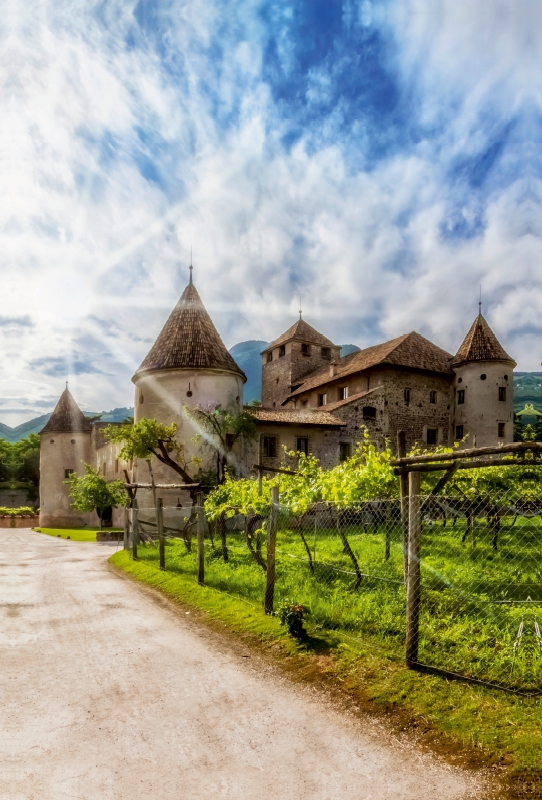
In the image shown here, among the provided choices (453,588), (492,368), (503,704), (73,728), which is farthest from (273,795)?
(492,368)

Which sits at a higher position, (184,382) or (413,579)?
(184,382)

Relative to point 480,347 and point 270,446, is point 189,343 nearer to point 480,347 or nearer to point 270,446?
point 270,446

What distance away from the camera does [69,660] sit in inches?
281

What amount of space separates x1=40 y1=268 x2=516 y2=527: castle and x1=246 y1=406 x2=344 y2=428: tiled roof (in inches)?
2.7

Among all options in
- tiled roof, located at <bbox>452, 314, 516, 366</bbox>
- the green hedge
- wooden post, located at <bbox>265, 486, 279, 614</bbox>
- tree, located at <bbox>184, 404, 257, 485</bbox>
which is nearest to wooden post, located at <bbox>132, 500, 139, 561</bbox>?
wooden post, located at <bbox>265, 486, 279, 614</bbox>

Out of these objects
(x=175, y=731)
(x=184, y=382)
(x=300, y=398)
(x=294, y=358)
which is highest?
(x=294, y=358)

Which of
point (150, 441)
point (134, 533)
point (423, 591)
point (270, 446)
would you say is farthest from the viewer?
point (270, 446)

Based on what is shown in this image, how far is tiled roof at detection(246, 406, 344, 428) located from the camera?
30.5 metres

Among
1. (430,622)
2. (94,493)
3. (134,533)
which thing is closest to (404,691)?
(430,622)

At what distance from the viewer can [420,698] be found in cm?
540

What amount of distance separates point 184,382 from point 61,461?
20.7 meters

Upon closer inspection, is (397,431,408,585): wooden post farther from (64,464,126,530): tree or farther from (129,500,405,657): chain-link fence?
(64,464,126,530): tree

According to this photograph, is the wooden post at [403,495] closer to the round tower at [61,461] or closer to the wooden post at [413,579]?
the wooden post at [413,579]

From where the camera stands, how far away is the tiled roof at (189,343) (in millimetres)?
28513
